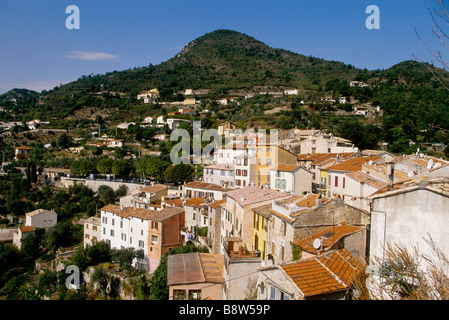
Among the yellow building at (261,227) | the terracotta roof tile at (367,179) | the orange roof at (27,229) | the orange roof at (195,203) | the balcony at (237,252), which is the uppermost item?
the terracotta roof tile at (367,179)

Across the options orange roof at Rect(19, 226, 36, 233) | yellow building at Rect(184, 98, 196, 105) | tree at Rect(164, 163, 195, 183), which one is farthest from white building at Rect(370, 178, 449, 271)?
yellow building at Rect(184, 98, 196, 105)

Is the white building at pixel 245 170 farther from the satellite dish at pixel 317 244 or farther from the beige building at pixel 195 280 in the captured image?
the satellite dish at pixel 317 244

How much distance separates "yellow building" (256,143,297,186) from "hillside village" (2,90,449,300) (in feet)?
0.24

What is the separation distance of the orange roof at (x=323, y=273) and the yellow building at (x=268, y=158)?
17.1m

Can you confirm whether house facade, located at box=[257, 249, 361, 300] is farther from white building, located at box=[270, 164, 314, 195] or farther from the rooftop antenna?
white building, located at box=[270, 164, 314, 195]

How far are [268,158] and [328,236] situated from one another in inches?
650

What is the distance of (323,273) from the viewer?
805 centimetres

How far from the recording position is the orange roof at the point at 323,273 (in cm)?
750

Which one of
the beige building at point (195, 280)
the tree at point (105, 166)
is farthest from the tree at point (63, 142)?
the beige building at point (195, 280)

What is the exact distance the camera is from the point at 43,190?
42500mm

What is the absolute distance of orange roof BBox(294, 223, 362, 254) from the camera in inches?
381

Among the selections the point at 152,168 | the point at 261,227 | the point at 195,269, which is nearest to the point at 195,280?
the point at 195,269

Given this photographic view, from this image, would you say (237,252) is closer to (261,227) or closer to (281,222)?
(261,227)
